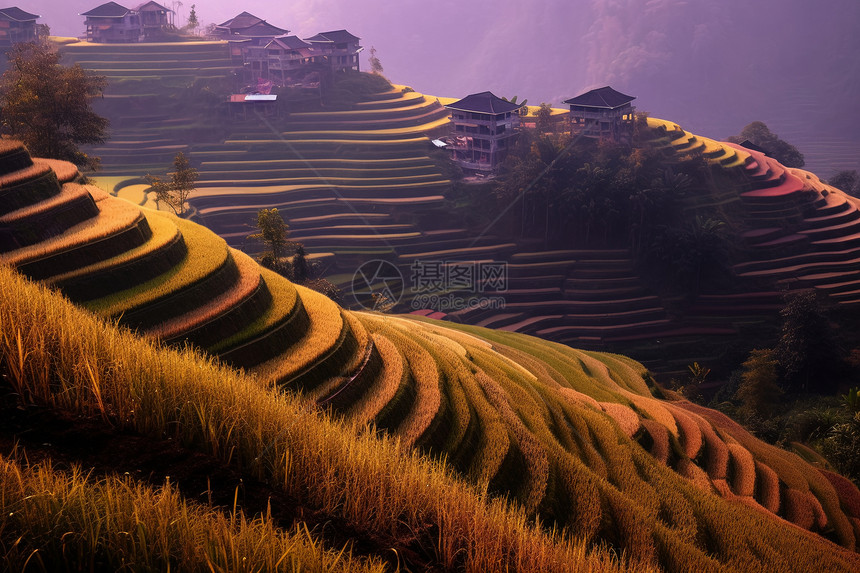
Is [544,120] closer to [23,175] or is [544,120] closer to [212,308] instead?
[23,175]

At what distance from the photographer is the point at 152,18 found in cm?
4031

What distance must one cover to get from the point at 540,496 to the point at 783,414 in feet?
60.2

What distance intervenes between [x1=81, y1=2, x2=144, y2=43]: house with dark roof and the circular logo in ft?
89.4

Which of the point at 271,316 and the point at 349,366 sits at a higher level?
the point at 271,316

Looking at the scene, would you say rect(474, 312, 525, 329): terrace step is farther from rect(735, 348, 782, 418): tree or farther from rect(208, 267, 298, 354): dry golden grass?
rect(208, 267, 298, 354): dry golden grass

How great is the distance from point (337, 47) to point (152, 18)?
1361 cm

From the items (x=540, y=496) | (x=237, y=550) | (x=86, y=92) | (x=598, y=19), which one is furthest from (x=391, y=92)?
(x=598, y=19)

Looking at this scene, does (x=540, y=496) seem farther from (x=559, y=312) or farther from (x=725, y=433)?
(x=559, y=312)

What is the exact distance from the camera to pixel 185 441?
3539 mm

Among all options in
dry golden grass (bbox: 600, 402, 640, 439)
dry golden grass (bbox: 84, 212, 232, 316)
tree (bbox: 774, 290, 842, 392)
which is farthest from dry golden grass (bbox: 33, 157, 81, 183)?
tree (bbox: 774, 290, 842, 392)

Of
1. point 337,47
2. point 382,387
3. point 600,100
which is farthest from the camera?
point 337,47

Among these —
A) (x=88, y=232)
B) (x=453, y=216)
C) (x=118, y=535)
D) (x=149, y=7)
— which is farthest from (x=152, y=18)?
(x=118, y=535)

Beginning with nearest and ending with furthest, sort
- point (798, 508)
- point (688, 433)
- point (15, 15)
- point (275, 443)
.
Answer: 1. point (275, 443)
2. point (798, 508)
3. point (688, 433)
4. point (15, 15)

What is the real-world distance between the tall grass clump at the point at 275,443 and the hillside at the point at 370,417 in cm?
1
